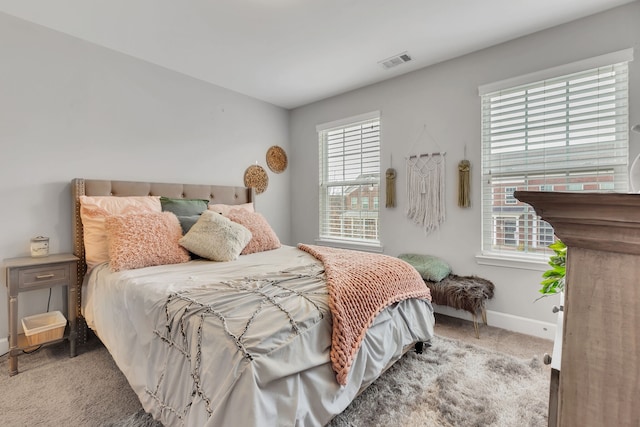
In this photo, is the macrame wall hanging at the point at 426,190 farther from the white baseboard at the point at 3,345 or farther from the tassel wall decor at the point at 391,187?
the white baseboard at the point at 3,345

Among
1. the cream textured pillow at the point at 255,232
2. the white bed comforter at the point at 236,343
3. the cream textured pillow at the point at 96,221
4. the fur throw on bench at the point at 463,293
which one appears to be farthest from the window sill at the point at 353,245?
the cream textured pillow at the point at 96,221

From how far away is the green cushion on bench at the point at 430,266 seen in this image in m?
2.71

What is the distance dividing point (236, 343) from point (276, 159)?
11.0 ft

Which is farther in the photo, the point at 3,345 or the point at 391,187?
the point at 391,187

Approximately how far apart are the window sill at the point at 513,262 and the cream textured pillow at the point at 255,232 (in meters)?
1.92

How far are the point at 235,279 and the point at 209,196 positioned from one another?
1.91 meters

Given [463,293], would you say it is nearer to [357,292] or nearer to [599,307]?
[357,292]

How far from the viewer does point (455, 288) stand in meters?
2.53

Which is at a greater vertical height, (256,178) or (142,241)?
(256,178)

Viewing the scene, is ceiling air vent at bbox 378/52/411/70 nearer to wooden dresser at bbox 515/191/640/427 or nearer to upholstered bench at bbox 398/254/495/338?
upholstered bench at bbox 398/254/495/338

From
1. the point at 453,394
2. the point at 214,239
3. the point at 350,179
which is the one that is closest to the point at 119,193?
the point at 214,239

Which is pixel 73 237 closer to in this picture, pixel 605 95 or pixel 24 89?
pixel 24 89

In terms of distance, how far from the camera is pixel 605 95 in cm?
223

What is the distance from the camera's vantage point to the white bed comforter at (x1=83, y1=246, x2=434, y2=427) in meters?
1.05
